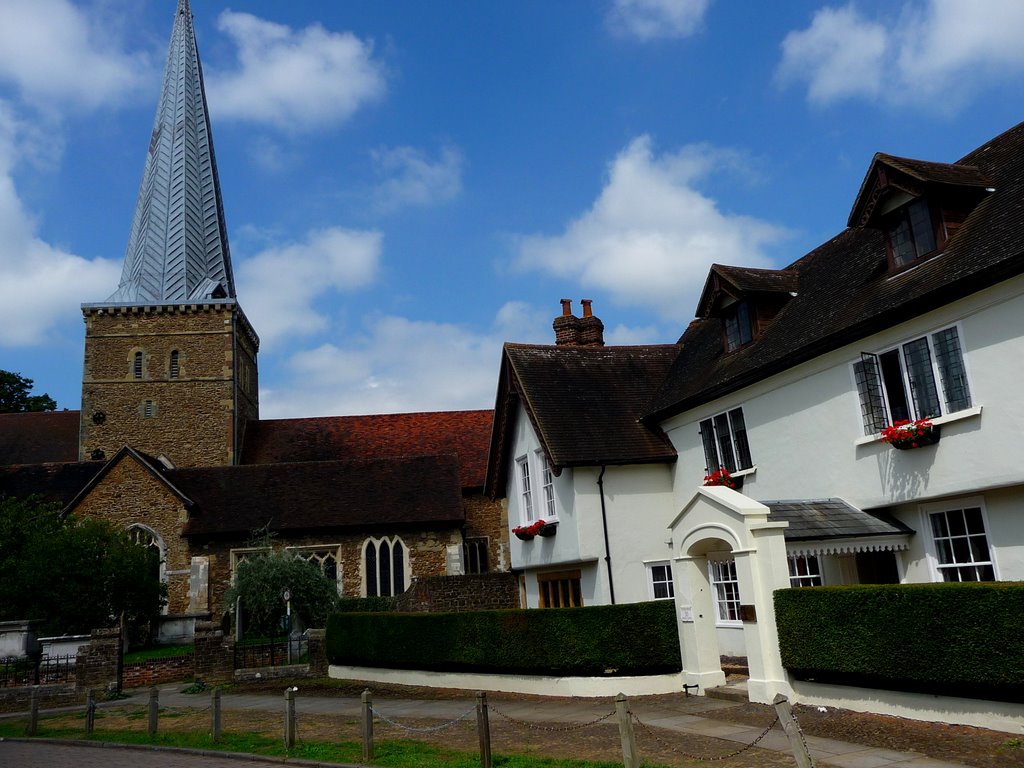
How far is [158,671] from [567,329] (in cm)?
1553

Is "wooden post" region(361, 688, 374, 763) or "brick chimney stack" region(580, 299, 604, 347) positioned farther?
"brick chimney stack" region(580, 299, 604, 347)

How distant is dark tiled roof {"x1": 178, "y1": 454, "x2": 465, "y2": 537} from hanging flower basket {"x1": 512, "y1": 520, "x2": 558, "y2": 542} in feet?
Result: 29.9

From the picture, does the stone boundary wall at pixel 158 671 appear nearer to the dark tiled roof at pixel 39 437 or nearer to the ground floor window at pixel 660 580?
the ground floor window at pixel 660 580

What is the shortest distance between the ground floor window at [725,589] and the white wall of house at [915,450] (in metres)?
2.00

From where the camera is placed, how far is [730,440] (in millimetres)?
18625

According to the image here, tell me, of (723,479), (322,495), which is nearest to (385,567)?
(322,495)

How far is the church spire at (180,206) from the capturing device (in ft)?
147

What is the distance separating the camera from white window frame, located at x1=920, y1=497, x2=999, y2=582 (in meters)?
12.4

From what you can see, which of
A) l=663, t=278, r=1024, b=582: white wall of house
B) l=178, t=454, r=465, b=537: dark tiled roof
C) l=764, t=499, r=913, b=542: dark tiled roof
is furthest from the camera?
l=178, t=454, r=465, b=537: dark tiled roof

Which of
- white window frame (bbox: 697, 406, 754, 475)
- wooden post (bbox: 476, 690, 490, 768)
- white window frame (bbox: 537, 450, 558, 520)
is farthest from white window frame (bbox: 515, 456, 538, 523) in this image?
wooden post (bbox: 476, 690, 490, 768)

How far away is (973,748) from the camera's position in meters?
8.98

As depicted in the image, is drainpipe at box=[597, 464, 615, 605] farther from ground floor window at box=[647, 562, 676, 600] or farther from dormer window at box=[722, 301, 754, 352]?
dormer window at box=[722, 301, 754, 352]

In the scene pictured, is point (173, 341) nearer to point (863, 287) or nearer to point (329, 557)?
point (329, 557)

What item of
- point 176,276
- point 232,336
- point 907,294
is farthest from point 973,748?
point 176,276
